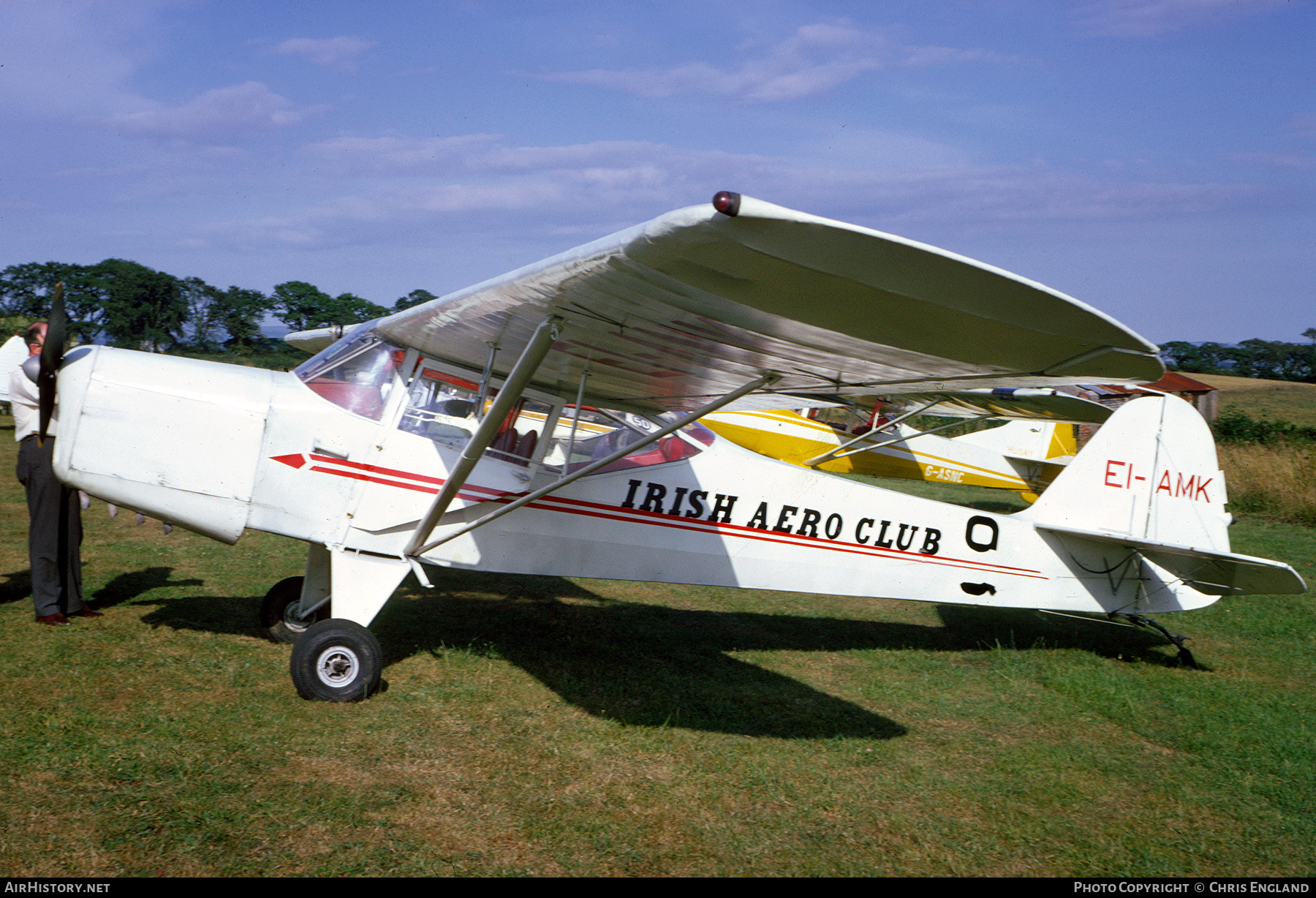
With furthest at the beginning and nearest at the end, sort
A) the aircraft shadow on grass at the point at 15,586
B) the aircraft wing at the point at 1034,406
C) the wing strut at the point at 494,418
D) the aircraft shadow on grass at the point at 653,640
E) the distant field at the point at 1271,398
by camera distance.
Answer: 1. the distant field at the point at 1271,398
2. the aircraft wing at the point at 1034,406
3. the aircraft shadow on grass at the point at 15,586
4. the aircraft shadow on grass at the point at 653,640
5. the wing strut at the point at 494,418

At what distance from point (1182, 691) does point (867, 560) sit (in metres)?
2.16

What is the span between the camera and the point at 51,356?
4320mm

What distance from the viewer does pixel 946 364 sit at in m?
3.07

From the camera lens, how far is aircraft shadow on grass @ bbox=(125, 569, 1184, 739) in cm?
468

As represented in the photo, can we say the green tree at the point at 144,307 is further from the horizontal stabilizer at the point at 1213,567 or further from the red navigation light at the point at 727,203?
the red navigation light at the point at 727,203

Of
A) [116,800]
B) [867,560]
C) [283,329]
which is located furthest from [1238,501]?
[283,329]

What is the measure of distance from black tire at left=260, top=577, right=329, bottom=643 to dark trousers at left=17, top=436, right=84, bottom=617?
128cm

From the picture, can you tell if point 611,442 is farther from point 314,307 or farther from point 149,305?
point 314,307

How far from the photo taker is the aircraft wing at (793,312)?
2.16 metres

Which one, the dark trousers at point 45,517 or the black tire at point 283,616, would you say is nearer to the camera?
the dark trousers at point 45,517

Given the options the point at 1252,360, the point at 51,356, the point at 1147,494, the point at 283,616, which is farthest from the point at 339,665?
the point at 1252,360

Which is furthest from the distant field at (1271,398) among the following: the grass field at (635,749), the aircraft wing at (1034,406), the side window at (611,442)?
the side window at (611,442)

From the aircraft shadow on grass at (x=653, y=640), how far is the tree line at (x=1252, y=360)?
165ft

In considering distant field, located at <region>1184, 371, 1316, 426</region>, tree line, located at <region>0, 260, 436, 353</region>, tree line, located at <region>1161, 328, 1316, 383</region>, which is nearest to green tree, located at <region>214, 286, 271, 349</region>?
tree line, located at <region>0, 260, 436, 353</region>
